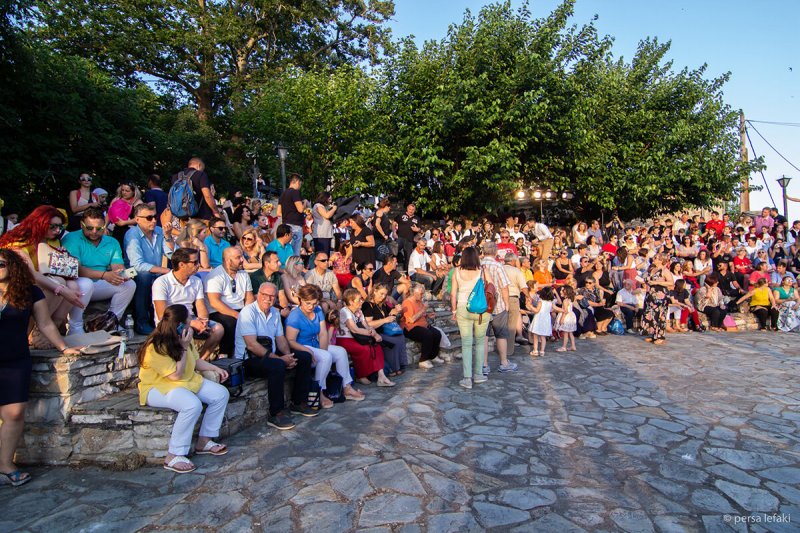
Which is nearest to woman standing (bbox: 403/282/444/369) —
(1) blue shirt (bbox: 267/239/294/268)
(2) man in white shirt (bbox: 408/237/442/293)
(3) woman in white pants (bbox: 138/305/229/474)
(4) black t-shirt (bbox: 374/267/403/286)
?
(4) black t-shirt (bbox: 374/267/403/286)

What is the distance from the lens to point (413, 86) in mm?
18047

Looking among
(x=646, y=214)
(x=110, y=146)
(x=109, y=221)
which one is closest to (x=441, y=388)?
(x=109, y=221)

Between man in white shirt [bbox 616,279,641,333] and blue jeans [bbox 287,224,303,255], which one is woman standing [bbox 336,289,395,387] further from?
man in white shirt [bbox 616,279,641,333]

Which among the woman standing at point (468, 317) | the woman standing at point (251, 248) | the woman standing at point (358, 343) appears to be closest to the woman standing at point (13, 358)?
the woman standing at point (251, 248)

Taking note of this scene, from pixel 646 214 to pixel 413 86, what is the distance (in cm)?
1174

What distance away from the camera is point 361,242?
34.0ft

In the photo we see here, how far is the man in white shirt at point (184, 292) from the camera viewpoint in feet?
Answer: 17.6

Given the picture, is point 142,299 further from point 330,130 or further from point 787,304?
point 787,304

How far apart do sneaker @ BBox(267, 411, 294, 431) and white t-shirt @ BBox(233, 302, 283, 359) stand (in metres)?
0.78

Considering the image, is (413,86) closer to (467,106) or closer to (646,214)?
(467,106)

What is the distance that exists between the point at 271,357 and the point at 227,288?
1.25m

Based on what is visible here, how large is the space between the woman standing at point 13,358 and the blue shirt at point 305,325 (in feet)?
8.46

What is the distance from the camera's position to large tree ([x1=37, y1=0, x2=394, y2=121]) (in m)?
21.6

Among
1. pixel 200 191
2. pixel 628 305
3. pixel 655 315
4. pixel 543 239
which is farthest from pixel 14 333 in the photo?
pixel 543 239
